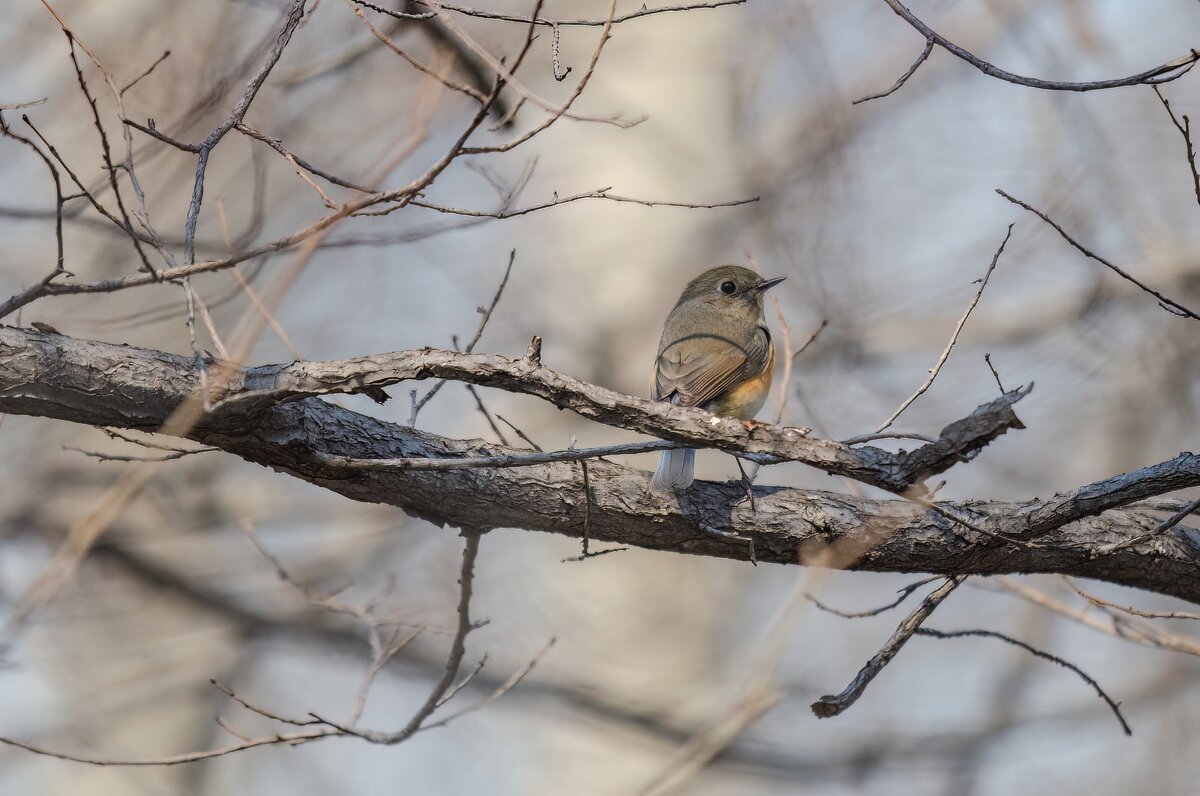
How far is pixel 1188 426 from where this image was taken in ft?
27.7

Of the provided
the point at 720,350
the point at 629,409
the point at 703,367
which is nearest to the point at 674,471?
the point at 629,409

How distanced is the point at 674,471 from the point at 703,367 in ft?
3.26

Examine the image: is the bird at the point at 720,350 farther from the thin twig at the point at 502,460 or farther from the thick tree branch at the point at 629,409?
the thin twig at the point at 502,460

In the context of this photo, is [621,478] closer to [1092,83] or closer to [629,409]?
[629,409]

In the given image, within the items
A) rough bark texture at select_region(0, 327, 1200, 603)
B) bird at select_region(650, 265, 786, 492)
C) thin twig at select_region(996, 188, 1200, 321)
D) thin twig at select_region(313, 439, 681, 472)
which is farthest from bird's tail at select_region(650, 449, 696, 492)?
thin twig at select_region(996, 188, 1200, 321)

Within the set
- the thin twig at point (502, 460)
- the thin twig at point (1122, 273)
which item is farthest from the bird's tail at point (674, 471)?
the thin twig at point (1122, 273)

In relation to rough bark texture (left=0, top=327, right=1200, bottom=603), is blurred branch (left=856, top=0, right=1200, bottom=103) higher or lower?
higher

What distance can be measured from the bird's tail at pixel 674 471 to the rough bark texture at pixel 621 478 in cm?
5

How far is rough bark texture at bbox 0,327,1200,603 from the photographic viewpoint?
7.86 feet

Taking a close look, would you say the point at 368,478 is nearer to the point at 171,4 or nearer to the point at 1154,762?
the point at 171,4

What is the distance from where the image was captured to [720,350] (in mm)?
4180

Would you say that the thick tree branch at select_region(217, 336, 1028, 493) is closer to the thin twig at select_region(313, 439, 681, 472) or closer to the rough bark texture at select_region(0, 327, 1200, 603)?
the rough bark texture at select_region(0, 327, 1200, 603)

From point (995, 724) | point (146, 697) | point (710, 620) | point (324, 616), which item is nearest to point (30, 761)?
point (146, 697)

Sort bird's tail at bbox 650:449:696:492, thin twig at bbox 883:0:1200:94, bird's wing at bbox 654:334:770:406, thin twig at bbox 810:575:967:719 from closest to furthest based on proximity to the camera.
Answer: thin twig at bbox 883:0:1200:94, thin twig at bbox 810:575:967:719, bird's tail at bbox 650:449:696:492, bird's wing at bbox 654:334:770:406
